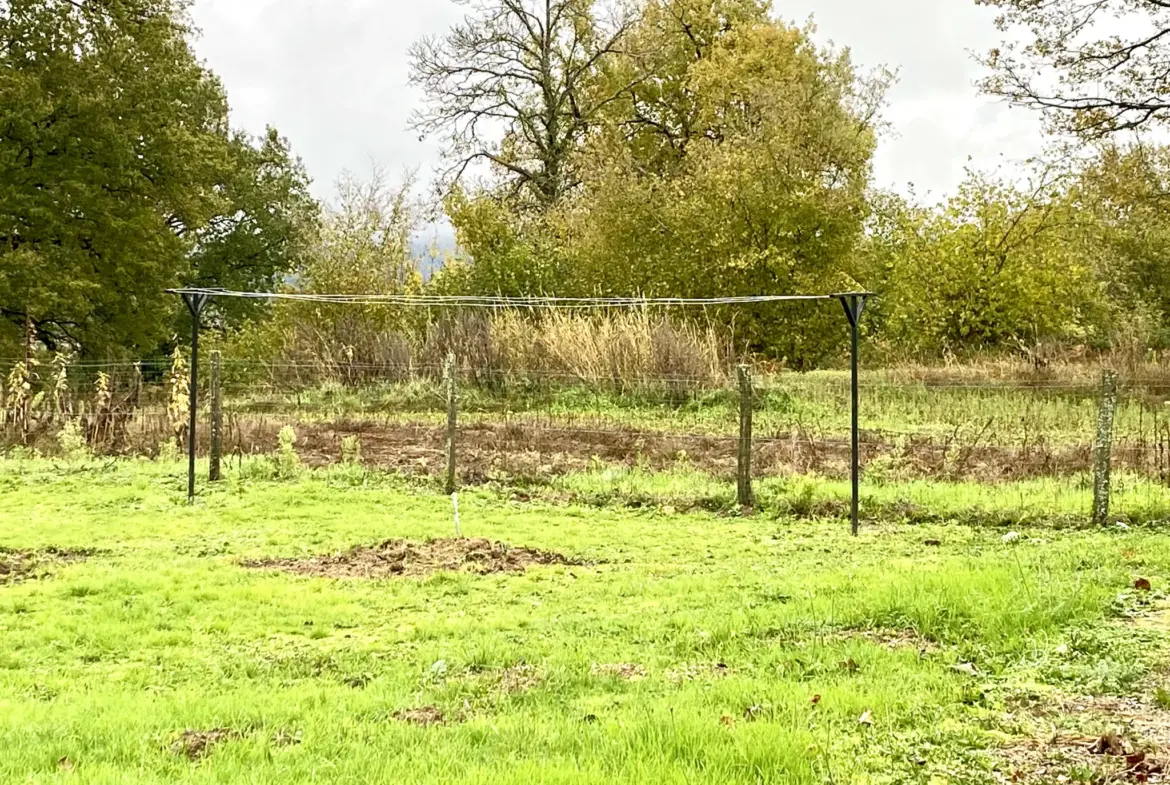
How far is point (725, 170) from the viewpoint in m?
20.0

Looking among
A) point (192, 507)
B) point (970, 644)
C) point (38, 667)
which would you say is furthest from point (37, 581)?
point (970, 644)

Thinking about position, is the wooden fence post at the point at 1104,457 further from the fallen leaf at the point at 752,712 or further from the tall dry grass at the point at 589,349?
the tall dry grass at the point at 589,349

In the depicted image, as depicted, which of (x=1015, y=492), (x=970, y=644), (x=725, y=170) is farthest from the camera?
(x=725, y=170)

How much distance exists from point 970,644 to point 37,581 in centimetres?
620

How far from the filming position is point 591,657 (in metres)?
4.67

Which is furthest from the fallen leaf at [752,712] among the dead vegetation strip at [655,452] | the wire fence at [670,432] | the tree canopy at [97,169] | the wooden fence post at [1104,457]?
the tree canopy at [97,169]

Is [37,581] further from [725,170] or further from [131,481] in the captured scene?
[725,170]

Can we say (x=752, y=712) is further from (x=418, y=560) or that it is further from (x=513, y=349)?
(x=513, y=349)

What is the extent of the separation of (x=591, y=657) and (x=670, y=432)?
27.9ft

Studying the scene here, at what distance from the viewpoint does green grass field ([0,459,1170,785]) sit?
10.6 feet

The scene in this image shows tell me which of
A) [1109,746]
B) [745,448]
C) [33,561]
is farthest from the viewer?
[745,448]

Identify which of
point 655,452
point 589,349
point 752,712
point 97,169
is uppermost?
point 97,169

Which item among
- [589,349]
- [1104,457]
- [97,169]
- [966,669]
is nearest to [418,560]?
[966,669]

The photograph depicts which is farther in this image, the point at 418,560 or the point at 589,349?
the point at 589,349
